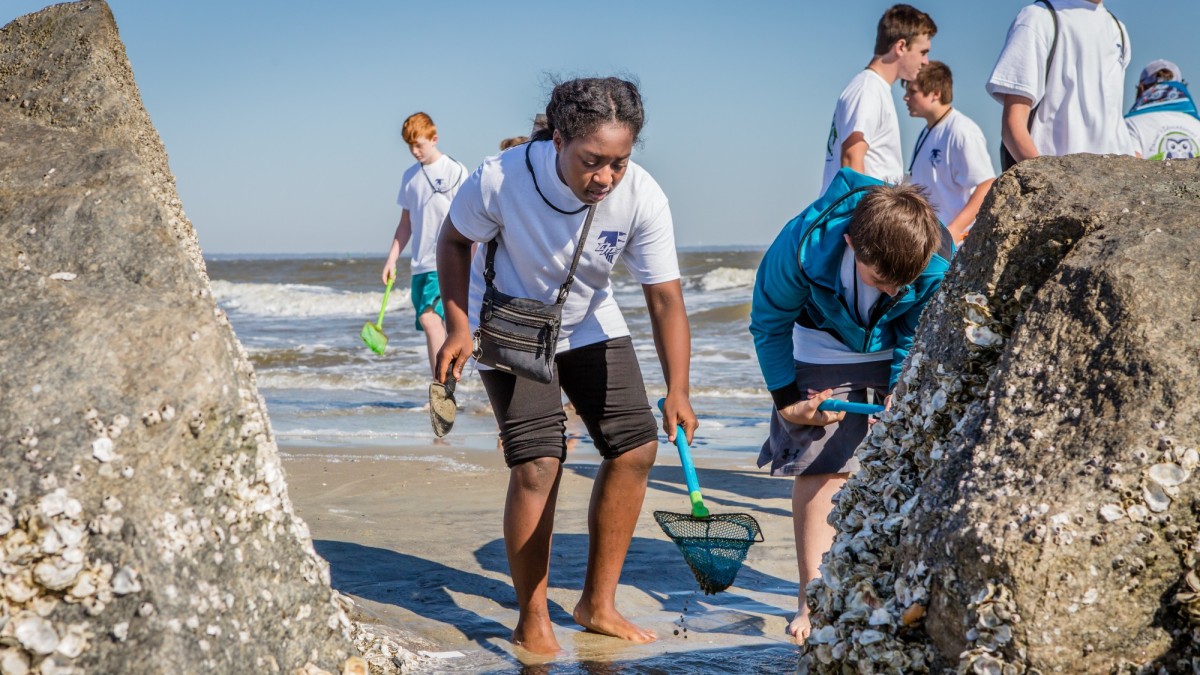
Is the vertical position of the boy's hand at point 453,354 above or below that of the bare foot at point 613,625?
above

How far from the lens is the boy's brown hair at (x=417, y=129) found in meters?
7.83

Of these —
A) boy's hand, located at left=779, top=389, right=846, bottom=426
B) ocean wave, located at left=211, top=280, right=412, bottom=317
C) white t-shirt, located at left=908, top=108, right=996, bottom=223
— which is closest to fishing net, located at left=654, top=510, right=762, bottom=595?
boy's hand, located at left=779, top=389, right=846, bottom=426

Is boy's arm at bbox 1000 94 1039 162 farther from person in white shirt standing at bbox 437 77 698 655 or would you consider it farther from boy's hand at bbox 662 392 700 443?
boy's hand at bbox 662 392 700 443

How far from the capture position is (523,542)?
3592 mm

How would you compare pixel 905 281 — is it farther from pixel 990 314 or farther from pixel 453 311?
pixel 453 311

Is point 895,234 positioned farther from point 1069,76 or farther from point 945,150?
point 945,150

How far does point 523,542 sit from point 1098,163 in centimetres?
199

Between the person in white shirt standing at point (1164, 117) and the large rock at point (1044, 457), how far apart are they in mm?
3524

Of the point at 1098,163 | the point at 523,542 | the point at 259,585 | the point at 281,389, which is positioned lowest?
the point at 281,389

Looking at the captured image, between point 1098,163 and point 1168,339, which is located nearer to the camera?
point 1168,339

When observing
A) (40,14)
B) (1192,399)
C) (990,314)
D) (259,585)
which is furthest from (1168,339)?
(40,14)

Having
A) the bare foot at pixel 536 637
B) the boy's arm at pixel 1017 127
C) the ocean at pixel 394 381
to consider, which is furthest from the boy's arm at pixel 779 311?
the ocean at pixel 394 381

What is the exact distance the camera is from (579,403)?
152 inches

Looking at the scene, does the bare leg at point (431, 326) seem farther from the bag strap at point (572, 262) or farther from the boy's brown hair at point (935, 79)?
the bag strap at point (572, 262)
